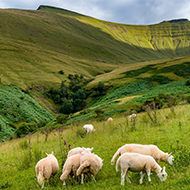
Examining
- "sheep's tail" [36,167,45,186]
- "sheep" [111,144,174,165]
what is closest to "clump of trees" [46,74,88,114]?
"sheep's tail" [36,167,45,186]

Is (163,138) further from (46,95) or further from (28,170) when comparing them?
(46,95)

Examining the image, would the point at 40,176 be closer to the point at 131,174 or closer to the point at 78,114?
the point at 131,174

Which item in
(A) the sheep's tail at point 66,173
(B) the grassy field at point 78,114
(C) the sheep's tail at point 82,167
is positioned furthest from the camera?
(B) the grassy field at point 78,114

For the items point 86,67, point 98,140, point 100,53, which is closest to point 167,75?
point 98,140

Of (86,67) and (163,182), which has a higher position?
(86,67)

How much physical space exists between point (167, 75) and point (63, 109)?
147 ft

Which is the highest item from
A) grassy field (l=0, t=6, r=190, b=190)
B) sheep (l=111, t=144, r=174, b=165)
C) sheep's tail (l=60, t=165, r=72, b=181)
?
grassy field (l=0, t=6, r=190, b=190)

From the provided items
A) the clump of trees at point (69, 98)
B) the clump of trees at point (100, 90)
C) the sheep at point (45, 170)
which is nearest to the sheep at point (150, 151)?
the sheep at point (45, 170)

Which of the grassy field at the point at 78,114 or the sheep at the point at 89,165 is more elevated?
the grassy field at the point at 78,114

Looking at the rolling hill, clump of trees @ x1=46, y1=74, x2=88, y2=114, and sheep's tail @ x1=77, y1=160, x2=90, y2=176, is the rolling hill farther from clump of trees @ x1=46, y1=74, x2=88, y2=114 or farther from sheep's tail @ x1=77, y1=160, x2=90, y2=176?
sheep's tail @ x1=77, y1=160, x2=90, y2=176

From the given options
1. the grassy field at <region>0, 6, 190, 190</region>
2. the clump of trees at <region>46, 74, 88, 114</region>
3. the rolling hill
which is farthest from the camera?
the clump of trees at <region>46, 74, 88, 114</region>

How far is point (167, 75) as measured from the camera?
63.7 metres

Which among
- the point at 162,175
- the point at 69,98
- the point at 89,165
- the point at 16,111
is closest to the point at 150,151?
the point at 162,175

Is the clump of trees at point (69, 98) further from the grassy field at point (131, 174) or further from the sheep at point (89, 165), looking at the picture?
the sheep at point (89, 165)
